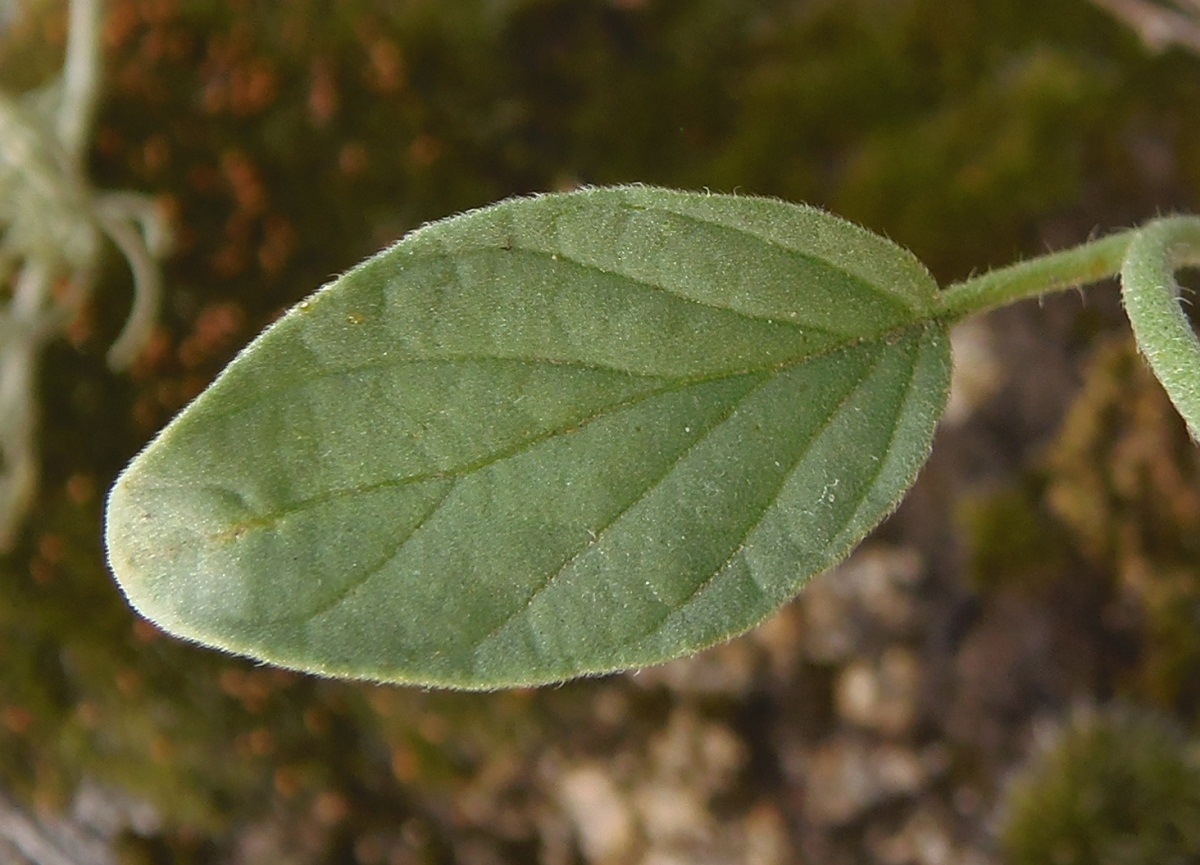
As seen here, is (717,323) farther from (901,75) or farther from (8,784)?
(8,784)

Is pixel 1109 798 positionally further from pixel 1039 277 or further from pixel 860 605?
pixel 1039 277

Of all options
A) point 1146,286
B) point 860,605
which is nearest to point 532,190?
point 860,605

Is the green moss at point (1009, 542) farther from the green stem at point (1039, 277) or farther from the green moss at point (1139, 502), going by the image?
the green stem at point (1039, 277)

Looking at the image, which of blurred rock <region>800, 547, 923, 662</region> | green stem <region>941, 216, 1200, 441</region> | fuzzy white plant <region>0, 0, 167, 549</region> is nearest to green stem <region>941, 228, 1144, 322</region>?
green stem <region>941, 216, 1200, 441</region>

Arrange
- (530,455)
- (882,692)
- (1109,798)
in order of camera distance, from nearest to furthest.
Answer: (530,455) < (1109,798) < (882,692)

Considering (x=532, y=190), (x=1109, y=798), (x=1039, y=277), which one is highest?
(x=1039, y=277)

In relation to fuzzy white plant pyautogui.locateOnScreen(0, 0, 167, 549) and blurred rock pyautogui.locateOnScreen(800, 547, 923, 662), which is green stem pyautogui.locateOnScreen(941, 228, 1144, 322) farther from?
fuzzy white plant pyautogui.locateOnScreen(0, 0, 167, 549)
